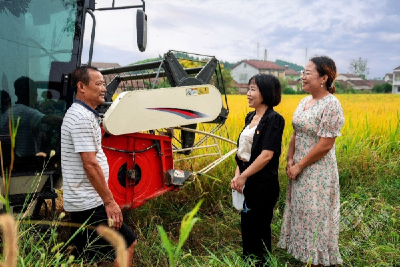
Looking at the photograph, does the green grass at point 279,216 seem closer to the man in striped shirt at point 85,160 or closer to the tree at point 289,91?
the man in striped shirt at point 85,160

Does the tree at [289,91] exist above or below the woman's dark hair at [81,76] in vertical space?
above

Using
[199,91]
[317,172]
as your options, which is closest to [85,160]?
[199,91]

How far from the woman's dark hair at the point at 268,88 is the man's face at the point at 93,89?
3.68 ft

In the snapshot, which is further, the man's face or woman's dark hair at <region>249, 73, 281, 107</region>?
woman's dark hair at <region>249, 73, 281, 107</region>

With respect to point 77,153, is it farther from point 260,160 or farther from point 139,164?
point 260,160

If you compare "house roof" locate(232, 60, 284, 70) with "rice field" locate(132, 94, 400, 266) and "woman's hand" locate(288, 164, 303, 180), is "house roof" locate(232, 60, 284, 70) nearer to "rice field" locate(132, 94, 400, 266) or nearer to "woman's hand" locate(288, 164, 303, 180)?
"rice field" locate(132, 94, 400, 266)

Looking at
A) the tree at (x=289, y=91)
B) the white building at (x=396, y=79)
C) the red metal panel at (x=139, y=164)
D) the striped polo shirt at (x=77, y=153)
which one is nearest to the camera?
the striped polo shirt at (x=77, y=153)

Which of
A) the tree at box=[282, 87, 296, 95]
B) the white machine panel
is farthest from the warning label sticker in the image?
the tree at box=[282, 87, 296, 95]

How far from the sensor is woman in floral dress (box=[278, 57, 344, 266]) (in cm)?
256

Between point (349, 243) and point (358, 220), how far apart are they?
498mm

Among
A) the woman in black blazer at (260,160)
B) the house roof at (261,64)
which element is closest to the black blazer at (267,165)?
the woman in black blazer at (260,160)

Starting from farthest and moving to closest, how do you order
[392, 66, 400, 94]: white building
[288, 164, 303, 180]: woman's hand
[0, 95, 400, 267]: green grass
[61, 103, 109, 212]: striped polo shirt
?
[392, 66, 400, 94]: white building < [0, 95, 400, 267]: green grass < [288, 164, 303, 180]: woman's hand < [61, 103, 109, 212]: striped polo shirt

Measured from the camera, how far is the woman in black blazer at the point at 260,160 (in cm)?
255

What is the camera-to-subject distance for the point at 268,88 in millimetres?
2631
